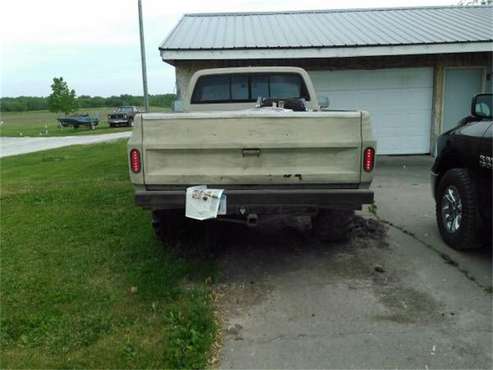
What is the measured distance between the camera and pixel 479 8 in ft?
48.0

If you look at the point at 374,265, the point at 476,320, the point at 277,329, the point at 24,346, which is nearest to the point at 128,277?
the point at 24,346

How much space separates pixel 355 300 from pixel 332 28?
977 centimetres

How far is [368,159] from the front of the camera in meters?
4.21

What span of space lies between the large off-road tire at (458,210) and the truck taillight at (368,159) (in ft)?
4.47

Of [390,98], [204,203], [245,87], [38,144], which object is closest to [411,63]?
[390,98]

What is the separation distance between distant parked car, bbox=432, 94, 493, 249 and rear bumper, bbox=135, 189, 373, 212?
1259 mm

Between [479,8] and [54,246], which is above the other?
[479,8]

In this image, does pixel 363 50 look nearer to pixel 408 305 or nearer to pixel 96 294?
pixel 408 305

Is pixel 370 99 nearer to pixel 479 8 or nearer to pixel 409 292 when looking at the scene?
pixel 479 8

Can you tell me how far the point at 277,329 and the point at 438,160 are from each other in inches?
125

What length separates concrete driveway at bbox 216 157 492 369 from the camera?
327cm

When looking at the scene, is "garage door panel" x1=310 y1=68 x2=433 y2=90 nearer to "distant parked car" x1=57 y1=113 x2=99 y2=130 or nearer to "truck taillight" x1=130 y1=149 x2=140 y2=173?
"truck taillight" x1=130 y1=149 x2=140 y2=173

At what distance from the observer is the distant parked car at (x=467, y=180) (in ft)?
15.4

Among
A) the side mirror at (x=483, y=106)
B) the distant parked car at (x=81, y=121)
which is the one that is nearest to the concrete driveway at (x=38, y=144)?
the distant parked car at (x=81, y=121)
